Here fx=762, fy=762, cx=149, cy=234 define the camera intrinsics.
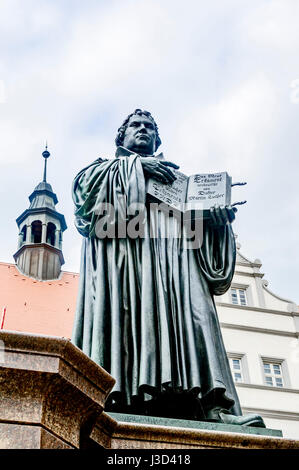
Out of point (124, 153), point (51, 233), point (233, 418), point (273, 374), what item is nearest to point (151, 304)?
point (233, 418)

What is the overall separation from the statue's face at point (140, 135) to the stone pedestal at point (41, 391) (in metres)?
3.39

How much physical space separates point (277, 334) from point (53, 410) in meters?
19.6

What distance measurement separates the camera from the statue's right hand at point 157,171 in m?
6.13

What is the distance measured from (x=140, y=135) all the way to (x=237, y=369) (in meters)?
15.4

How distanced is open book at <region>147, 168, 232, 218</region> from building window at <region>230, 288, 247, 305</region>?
17.1 metres

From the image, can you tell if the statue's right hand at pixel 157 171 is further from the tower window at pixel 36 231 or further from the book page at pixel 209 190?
the tower window at pixel 36 231

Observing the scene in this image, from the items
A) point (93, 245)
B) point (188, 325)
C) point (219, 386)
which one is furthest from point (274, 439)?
point (93, 245)

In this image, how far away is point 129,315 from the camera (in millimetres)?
5406

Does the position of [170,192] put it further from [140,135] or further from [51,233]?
[51,233]

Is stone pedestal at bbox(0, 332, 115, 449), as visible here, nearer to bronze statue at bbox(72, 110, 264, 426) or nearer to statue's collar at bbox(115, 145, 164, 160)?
bronze statue at bbox(72, 110, 264, 426)

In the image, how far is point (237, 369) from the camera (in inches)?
835

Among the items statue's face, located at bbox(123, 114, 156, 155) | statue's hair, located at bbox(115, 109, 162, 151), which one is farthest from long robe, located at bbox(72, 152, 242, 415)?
statue's hair, located at bbox(115, 109, 162, 151)

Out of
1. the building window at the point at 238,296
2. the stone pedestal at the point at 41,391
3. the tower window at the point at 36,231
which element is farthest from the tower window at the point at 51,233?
the stone pedestal at the point at 41,391

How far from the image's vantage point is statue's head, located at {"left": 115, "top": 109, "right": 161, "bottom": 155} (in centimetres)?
671
